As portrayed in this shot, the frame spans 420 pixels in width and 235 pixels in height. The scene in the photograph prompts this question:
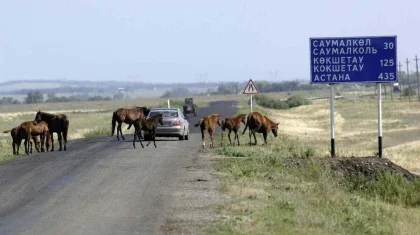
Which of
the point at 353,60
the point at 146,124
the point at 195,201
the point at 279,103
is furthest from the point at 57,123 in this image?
the point at 279,103

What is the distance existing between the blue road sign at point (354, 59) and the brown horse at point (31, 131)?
32.3 ft

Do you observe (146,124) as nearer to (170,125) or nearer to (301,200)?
(170,125)

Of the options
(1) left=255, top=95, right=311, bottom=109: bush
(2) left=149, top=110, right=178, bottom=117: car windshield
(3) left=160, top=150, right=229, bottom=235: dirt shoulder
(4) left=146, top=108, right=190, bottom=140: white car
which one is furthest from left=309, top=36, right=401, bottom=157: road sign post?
(1) left=255, top=95, right=311, bottom=109: bush

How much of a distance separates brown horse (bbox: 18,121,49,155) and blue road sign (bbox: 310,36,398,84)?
9.83 meters

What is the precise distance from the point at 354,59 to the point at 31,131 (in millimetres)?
11497

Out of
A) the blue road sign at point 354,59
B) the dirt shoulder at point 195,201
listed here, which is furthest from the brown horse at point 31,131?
the blue road sign at point 354,59

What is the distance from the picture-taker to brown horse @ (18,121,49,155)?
109 ft

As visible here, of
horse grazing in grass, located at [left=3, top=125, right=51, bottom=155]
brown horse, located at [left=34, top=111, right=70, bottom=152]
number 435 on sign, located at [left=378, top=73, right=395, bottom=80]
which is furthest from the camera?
brown horse, located at [left=34, top=111, right=70, bottom=152]

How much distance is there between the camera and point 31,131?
33.6m

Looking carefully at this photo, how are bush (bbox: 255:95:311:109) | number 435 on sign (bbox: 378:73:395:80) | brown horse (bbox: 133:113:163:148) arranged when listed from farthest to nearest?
bush (bbox: 255:95:311:109) < brown horse (bbox: 133:113:163:148) < number 435 on sign (bbox: 378:73:395:80)

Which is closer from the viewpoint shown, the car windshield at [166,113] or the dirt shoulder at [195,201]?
the dirt shoulder at [195,201]

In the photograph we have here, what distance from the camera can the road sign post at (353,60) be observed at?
3152 centimetres

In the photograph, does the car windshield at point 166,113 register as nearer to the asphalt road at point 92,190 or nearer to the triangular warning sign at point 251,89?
the triangular warning sign at point 251,89

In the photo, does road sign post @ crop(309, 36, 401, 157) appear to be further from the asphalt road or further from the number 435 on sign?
the asphalt road
